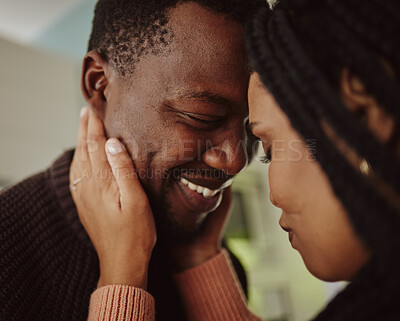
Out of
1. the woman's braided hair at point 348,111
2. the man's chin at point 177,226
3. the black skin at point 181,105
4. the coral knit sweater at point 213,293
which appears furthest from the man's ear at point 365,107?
the coral knit sweater at point 213,293

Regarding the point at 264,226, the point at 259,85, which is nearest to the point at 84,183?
the point at 259,85

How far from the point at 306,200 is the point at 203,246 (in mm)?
551

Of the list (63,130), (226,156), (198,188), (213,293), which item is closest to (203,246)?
(213,293)

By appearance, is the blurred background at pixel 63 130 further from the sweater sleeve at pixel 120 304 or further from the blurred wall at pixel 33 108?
the sweater sleeve at pixel 120 304

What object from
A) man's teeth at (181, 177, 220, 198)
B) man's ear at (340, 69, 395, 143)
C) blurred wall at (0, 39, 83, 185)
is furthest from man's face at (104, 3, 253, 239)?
blurred wall at (0, 39, 83, 185)

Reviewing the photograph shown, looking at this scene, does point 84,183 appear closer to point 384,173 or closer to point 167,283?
point 167,283

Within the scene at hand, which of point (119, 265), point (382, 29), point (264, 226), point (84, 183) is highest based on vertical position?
point (382, 29)

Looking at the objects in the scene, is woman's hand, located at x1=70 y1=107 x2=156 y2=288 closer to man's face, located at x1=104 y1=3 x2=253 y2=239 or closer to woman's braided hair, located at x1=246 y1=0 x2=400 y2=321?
man's face, located at x1=104 y1=3 x2=253 y2=239

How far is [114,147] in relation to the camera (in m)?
0.94

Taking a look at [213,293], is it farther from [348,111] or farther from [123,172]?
[348,111]

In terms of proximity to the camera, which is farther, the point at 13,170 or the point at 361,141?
the point at 13,170

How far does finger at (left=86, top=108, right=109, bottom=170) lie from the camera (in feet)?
3.14

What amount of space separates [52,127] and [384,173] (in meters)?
1.93

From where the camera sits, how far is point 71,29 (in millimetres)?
2844
